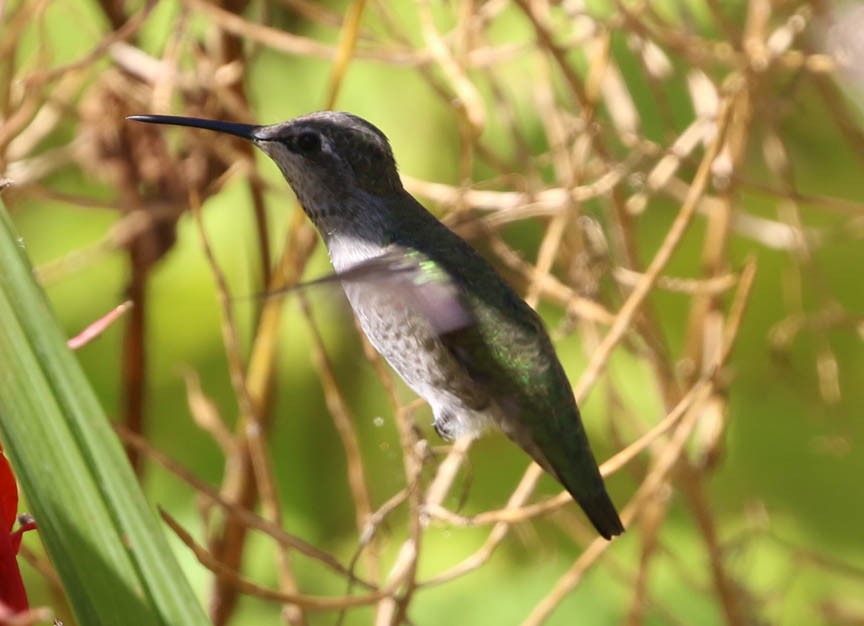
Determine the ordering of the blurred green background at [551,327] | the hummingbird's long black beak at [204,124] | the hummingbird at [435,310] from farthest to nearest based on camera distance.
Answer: the blurred green background at [551,327] < the hummingbird at [435,310] < the hummingbird's long black beak at [204,124]

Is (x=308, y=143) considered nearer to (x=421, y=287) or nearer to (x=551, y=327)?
(x=421, y=287)

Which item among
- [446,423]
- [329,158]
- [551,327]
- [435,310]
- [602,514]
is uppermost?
[329,158]

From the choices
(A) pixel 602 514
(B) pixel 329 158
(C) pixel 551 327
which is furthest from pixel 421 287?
(C) pixel 551 327

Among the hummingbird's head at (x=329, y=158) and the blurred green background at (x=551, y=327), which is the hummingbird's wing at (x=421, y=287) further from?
the blurred green background at (x=551, y=327)

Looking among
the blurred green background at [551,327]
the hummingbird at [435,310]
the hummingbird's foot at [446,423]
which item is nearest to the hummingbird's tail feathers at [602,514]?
the hummingbird at [435,310]

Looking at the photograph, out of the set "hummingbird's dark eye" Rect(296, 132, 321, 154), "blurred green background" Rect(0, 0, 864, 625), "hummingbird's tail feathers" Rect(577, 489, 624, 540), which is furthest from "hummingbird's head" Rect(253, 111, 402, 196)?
"blurred green background" Rect(0, 0, 864, 625)

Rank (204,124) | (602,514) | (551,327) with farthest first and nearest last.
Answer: (551,327)
(602,514)
(204,124)
